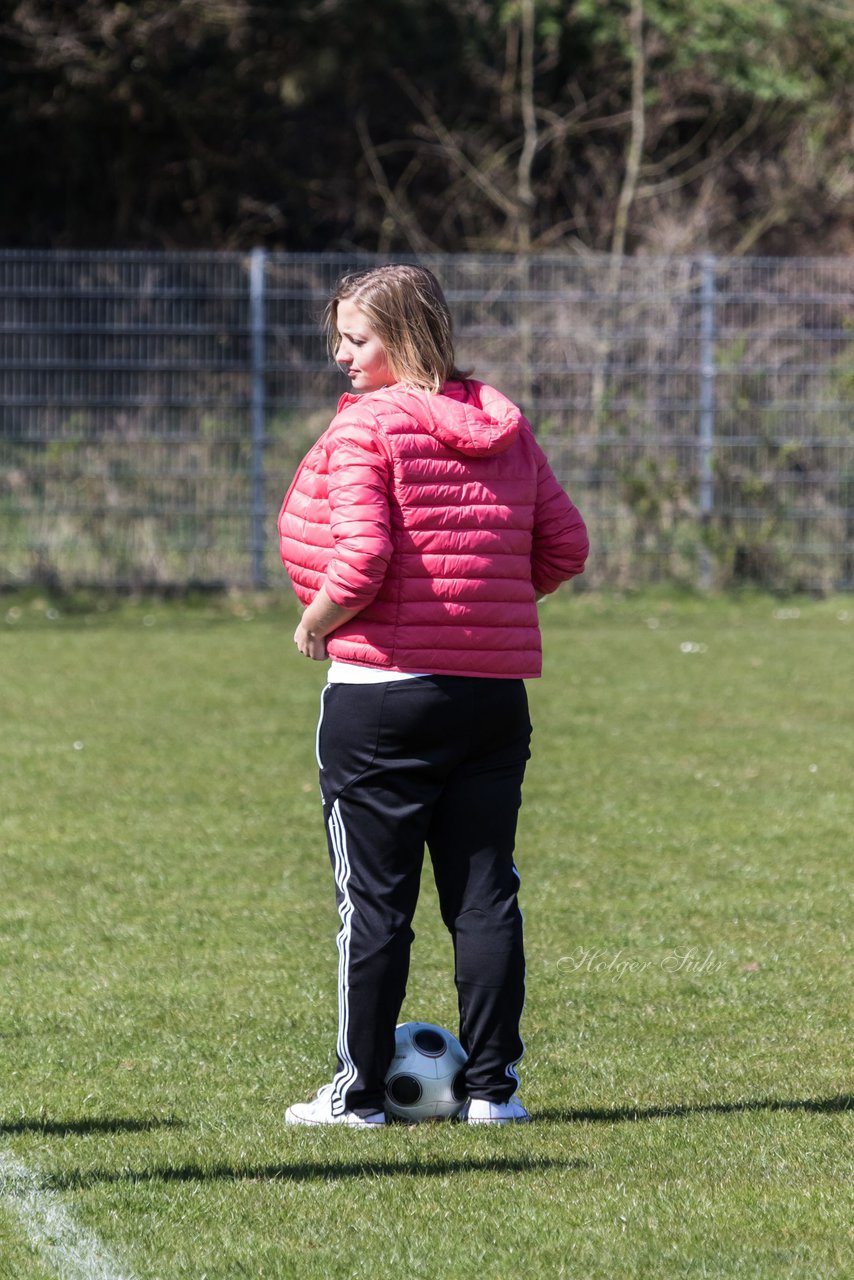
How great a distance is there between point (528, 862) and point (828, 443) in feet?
30.6

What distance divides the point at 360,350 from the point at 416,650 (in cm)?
65

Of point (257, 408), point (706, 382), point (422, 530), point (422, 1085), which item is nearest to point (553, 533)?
point (422, 530)

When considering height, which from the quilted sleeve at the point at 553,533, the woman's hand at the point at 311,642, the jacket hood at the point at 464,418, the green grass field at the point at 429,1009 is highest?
the jacket hood at the point at 464,418

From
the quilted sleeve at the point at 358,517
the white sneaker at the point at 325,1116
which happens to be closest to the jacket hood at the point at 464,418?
the quilted sleeve at the point at 358,517

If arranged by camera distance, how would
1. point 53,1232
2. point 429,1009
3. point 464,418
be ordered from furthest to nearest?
point 429,1009, point 464,418, point 53,1232

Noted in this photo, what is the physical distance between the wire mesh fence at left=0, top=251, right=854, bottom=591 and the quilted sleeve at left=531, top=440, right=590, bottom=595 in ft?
34.6

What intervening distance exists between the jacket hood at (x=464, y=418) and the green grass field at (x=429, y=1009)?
1434 mm

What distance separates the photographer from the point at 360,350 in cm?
375

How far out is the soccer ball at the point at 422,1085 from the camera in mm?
3869

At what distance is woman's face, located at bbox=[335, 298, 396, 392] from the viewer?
373 cm

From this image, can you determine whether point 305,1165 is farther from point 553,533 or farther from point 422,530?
point 553,533

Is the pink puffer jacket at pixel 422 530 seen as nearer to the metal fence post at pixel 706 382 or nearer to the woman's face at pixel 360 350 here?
the woman's face at pixel 360 350

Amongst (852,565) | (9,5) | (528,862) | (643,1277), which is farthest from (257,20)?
(643,1277)

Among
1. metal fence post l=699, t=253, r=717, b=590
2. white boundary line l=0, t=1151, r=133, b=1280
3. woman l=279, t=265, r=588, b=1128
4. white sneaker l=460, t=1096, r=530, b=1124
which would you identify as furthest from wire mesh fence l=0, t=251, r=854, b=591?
white boundary line l=0, t=1151, r=133, b=1280
